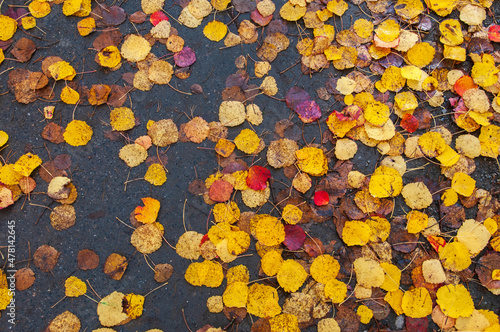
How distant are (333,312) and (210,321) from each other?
64 centimetres

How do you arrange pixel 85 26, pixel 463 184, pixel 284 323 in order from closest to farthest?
pixel 284 323, pixel 463 184, pixel 85 26

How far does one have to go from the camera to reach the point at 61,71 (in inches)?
69.8

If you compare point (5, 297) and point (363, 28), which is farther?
point (363, 28)

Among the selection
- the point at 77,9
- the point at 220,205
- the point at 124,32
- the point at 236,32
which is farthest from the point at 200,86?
the point at 77,9

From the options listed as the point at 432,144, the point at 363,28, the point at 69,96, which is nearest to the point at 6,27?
the point at 69,96

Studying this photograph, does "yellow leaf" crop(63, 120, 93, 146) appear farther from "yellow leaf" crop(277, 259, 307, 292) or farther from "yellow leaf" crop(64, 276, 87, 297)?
"yellow leaf" crop(277, 259, 307, 292)

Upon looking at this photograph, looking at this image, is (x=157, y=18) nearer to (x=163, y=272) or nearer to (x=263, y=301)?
(x=163, y=272)

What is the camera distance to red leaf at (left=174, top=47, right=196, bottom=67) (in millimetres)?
1822

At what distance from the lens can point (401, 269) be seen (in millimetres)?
1677

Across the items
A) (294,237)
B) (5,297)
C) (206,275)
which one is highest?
(294,237)

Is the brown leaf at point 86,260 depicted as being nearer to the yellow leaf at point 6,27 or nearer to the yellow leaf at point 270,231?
the yellow leaf at point 270,231

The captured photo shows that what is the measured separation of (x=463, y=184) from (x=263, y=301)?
49.0 inches

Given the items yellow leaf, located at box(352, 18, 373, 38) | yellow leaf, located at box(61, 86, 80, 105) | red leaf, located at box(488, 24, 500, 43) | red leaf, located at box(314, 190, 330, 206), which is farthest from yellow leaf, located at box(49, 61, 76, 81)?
red leaf, located at box(488, 24, 500, 43)

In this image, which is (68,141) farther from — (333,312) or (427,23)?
(427,23)
